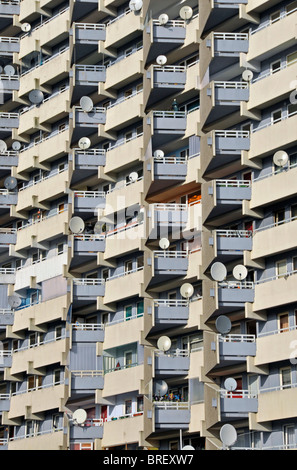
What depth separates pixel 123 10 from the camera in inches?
2995

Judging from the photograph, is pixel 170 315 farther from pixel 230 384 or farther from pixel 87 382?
pixel 87 382

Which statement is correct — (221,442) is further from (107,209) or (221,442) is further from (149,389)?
(107,209)

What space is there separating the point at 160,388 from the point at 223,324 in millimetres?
5399

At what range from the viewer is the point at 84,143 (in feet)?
242

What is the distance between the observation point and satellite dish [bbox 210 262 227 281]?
62719 millimetres

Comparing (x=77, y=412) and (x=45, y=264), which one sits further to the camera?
(x=45, y=264)

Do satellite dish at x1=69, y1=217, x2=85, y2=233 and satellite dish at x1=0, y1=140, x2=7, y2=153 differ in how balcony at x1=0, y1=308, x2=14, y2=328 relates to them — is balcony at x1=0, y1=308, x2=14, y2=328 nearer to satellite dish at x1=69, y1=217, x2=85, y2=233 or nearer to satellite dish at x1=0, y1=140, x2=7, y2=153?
satellite dish at x1=69, y1=217, x2=85, y2=233

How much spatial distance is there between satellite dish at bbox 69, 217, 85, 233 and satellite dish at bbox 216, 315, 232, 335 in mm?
12861

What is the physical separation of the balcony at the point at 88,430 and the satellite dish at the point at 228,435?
11.3 m

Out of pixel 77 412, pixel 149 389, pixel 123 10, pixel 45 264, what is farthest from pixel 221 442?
pixel 123 10

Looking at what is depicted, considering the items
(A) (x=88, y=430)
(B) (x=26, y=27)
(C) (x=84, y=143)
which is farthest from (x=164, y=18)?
(A) (x=88, y=430)

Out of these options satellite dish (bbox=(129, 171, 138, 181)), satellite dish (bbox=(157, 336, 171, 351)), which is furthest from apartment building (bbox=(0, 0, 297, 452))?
satellite dish (bbox=(157, 336, 171, 351))

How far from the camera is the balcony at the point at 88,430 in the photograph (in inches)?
2721
